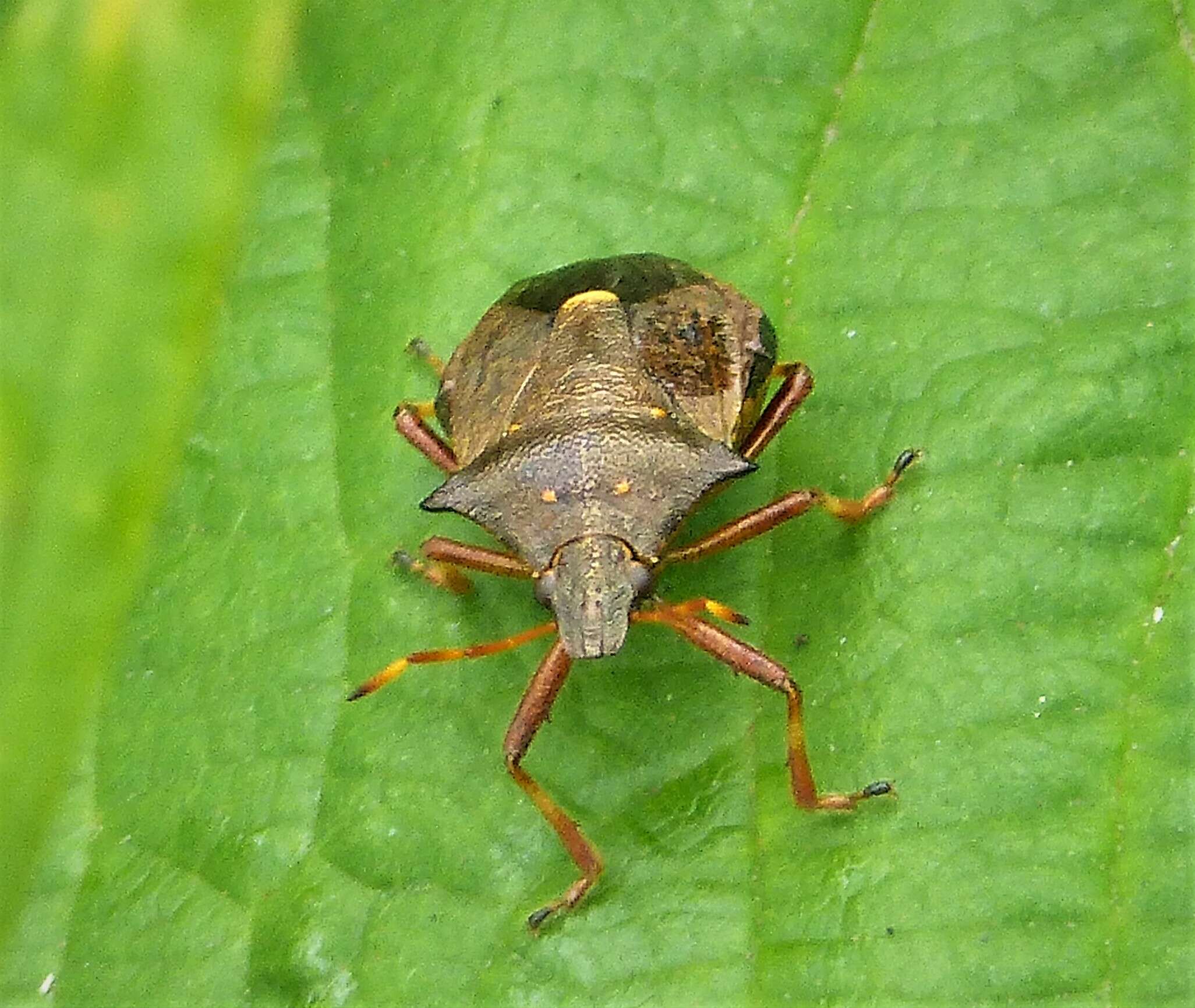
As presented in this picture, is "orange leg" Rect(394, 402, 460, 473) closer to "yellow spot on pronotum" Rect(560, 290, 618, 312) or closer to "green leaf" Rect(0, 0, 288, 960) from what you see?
"yellow spot on pronotum" Rect(560, 290, 618, 312)

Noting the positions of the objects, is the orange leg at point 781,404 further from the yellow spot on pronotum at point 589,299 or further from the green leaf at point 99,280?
the green leaf at point 99,280

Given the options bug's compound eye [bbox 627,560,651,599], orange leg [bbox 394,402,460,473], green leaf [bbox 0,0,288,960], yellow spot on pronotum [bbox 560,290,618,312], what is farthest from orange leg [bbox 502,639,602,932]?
green leaf [bbox 0,0,288,960]

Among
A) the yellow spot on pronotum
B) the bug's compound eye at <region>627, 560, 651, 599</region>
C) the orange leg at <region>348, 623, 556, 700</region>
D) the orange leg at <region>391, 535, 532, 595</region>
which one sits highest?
the yellow spot on pronotum

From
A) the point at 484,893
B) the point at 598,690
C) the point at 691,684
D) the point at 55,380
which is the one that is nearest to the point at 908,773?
the point at 691,684

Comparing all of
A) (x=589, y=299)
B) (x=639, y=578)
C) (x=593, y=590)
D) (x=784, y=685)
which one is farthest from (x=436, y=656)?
(x=589, y=299)

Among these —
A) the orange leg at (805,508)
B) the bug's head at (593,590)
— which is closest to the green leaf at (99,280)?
the bug's head at (593,590)

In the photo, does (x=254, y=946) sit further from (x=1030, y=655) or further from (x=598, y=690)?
(x=1030, y=655)
